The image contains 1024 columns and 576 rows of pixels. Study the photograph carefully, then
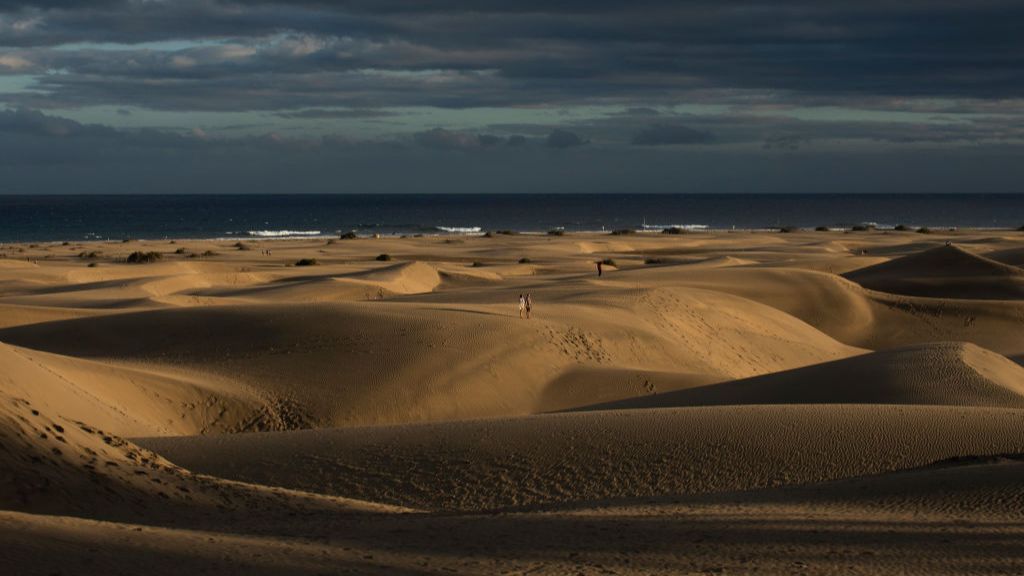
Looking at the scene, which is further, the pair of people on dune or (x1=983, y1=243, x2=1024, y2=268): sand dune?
(x1=983, y1=243, x2=1024, y2=268): sand dune

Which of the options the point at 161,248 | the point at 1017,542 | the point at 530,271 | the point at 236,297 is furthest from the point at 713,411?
the point at 161,248

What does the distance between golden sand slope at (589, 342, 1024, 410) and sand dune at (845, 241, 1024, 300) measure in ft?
66.7

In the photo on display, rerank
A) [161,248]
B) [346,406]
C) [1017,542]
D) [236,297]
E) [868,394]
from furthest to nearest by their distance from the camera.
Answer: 1. [161,248]
2. [236,297]
3. [346,406]
4. [868,394]
5. [1017,542]

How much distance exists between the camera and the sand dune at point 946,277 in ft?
126

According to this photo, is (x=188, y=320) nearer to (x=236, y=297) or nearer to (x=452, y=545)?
(x=236, y=297)

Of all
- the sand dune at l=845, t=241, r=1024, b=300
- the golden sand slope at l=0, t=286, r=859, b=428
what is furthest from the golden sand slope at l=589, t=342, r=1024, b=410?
the sand dune at l=845, t=241, r=1024, b=300

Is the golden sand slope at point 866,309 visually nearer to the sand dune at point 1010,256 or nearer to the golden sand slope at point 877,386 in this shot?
the sand dune at point 1010,256

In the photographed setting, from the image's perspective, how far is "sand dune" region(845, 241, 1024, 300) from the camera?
3844 centimetres

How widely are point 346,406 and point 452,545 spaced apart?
11110 mm

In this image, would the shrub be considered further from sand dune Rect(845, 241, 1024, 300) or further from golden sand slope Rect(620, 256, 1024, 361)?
sand dune Rect(845, 241, 1024, 300)

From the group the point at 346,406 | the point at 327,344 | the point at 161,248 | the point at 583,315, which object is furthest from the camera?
the point at 161,248

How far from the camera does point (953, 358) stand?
18.8 meters

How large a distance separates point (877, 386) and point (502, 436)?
6743 mm

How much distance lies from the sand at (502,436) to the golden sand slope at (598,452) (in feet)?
0.13
